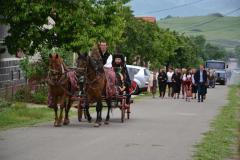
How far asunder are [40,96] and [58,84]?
11442mm

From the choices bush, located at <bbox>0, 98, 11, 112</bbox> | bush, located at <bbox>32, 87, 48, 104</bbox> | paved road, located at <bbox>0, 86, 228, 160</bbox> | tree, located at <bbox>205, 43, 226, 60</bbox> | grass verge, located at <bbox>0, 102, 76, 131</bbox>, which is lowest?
paved road, located at <bbox>0, 86, 228, 160</bbox>

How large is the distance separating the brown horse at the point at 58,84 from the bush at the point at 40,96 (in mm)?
10689

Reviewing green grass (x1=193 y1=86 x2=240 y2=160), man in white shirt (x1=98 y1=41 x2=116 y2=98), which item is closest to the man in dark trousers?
green grass (x1=193 y1=86 x2=240 y2=160)

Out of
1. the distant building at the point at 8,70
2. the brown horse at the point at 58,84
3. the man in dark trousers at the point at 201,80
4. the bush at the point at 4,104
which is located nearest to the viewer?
the brown horse at the point at 58,84

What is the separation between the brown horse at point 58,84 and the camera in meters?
19.6

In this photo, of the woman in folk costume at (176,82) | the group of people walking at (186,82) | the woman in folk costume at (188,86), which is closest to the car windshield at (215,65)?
the group of people walking at (186,82)

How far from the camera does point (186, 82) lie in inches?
1657

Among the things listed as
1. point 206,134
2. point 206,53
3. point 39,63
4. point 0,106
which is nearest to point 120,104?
point 206,134

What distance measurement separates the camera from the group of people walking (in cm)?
3969

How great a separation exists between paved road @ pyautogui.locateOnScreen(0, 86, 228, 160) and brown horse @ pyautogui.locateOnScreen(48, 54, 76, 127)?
2.01 feet

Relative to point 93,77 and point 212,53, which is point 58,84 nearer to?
point 93,77

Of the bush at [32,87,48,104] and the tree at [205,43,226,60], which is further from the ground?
the tree at [205,43,226,60]

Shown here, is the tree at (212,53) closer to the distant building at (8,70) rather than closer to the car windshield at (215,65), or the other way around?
the car windshield at (215,65)

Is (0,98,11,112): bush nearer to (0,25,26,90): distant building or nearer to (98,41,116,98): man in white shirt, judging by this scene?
(0,25,26,90): distant building
